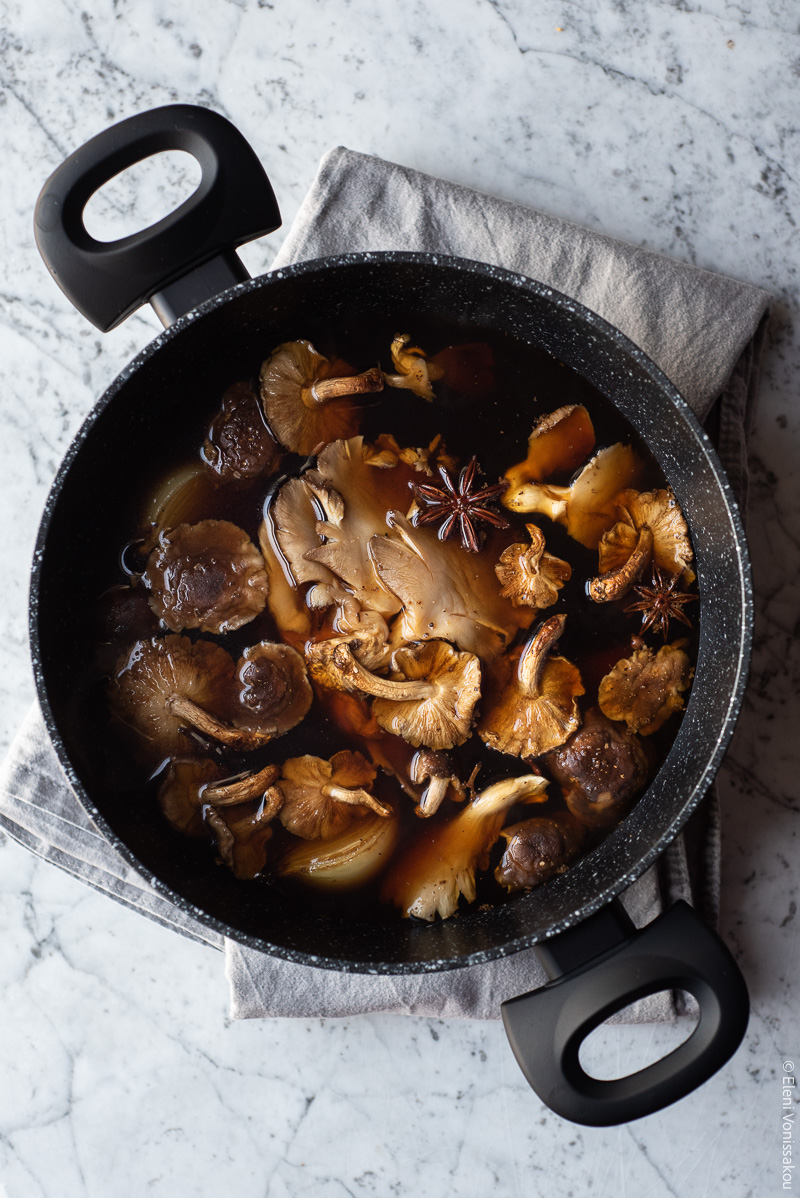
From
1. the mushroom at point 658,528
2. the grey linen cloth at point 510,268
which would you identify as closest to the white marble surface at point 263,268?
the grey linen cloth at point 510,268

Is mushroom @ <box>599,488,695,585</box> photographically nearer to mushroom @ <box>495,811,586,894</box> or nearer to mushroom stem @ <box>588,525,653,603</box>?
mushroom stem @ <box>588,525,653,603</box>

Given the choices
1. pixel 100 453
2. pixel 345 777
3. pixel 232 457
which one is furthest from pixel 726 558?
pixel 100 453

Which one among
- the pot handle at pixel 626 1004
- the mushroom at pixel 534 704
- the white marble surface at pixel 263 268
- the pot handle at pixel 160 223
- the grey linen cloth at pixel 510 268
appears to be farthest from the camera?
the white marble surface at pixel 263 268

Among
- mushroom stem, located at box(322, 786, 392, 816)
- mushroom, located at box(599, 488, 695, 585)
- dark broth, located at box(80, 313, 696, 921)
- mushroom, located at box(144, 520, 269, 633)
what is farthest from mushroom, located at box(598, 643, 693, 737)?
mushroom, located at box(144, 520, 269, 633)

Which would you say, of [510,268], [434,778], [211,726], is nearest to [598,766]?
[434,778]

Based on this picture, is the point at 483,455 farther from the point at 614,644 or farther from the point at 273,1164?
the point at 273,1164

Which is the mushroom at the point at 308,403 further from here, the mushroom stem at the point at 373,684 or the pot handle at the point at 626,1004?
the pot handle at the point at 626,1004
